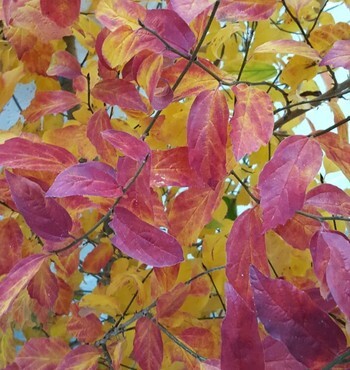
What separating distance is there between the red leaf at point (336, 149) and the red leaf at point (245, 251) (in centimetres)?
7

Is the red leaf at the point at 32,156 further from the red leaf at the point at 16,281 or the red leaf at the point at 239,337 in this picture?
the red leaf at the point at 239,337

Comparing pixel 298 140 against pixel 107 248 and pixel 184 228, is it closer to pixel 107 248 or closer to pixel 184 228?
pixel 184 228

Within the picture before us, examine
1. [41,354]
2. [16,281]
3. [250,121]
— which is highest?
[250,121]

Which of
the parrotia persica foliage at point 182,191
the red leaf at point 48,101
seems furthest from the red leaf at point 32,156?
the red leaf at point 48,101

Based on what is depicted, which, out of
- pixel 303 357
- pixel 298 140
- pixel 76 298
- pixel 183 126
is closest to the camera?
pixel 303 357

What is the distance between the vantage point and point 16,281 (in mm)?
339

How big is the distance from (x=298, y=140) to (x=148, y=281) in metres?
0.26

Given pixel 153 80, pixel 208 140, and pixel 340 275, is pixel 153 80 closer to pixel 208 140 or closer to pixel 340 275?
pixel 208 140

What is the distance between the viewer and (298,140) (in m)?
0.35

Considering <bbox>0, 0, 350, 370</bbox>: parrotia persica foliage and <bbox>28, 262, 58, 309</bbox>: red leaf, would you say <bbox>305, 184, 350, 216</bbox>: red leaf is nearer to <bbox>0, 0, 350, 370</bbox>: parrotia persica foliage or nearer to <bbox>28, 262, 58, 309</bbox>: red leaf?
<bbox>0, 0, 350, 370</bbox>: parrotia persica foliage

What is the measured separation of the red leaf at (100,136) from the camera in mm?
419

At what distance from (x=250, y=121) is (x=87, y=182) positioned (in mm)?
100

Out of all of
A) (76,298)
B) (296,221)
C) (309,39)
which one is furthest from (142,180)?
(76,298)

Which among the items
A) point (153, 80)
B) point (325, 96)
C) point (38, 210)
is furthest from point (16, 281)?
point (325, 96)
